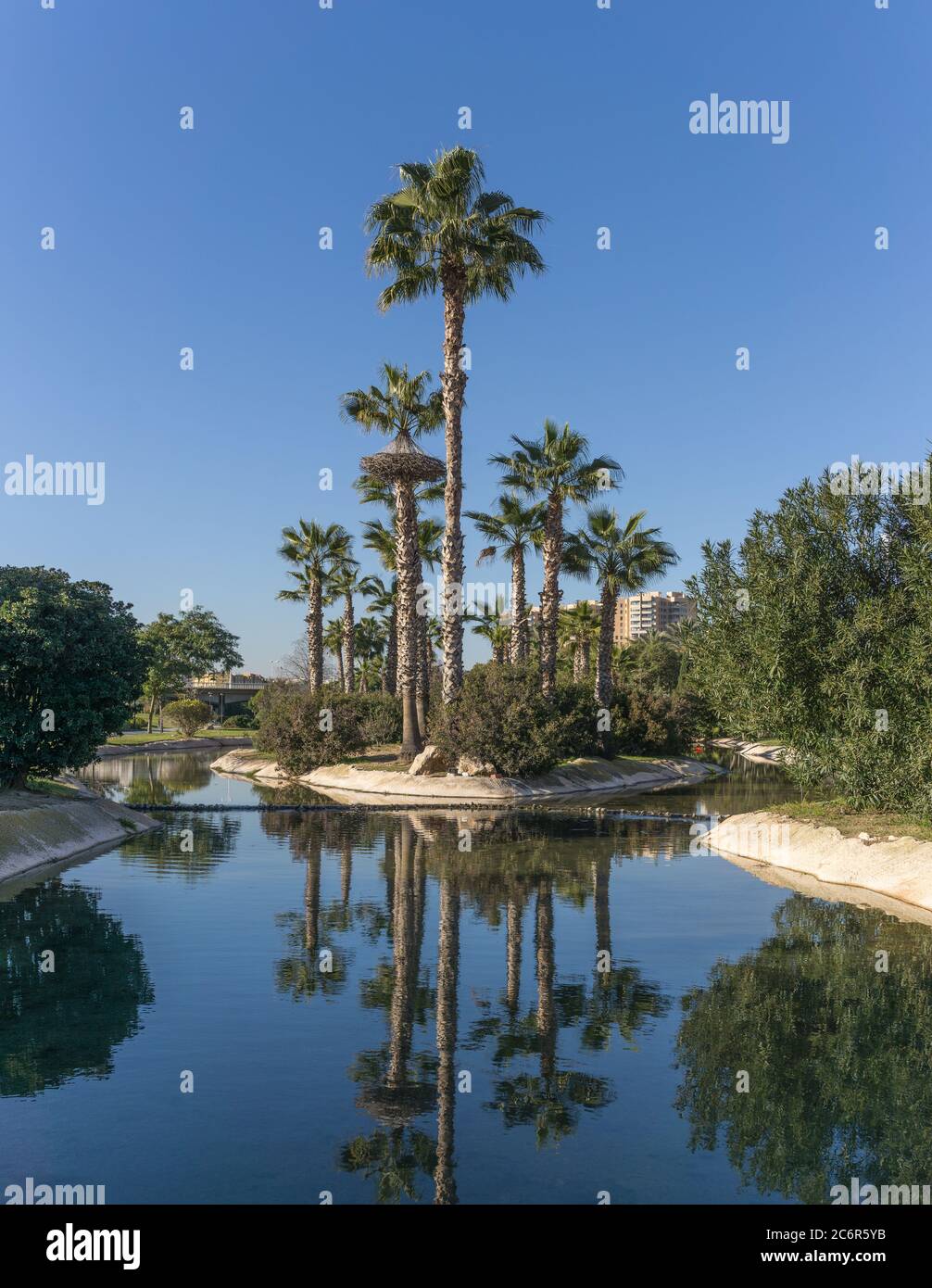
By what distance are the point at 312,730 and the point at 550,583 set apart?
1657 cm

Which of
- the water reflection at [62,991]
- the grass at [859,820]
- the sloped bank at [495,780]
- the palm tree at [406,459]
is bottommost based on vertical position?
the sloped bank at [495,780]

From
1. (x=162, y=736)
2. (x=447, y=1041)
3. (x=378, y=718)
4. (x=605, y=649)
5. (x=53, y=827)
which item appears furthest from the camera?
(x=162, y=736)

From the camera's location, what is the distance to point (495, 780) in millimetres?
45188

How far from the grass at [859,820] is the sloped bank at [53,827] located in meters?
20.6

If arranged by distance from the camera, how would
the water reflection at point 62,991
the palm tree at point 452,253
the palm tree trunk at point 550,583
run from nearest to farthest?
the water reflection at point 62,991
the palm tree at point 452,253
the palm tree trunk at point 550,583

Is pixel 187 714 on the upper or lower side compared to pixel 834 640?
lower

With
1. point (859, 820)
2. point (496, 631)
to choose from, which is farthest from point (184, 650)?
point (859, 820)

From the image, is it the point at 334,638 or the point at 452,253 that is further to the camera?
the point at 334,638

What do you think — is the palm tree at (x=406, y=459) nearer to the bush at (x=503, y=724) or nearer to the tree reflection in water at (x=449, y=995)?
the bush at (x=503, y=724)

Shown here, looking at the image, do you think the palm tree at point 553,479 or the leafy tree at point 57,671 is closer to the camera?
the leafy tree at point 57,671

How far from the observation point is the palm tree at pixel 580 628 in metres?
72.1

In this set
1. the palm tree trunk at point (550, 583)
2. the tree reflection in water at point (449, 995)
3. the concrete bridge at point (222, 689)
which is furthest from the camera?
the concrete bridge at point (222, 689)

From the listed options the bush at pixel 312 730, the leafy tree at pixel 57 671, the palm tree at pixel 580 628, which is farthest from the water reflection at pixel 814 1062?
the palm tree at pixel 580 628

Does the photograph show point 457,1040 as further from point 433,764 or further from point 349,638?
point 349,638
